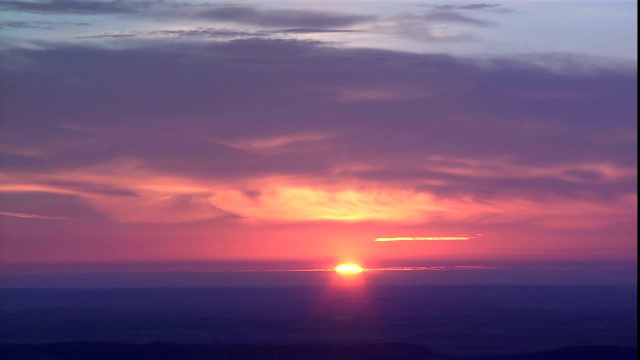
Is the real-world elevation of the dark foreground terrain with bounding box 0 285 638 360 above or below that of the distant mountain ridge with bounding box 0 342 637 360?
above

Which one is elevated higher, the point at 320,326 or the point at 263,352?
the point at 320,326

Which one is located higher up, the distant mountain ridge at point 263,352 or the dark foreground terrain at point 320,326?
the dark foreground terrain at point 320,326

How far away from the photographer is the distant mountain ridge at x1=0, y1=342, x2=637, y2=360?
47.4m

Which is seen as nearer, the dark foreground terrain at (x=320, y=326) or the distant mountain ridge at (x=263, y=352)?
the distant mountain ridge at (x=263, y=352)

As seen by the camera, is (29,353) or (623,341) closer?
(29,353)

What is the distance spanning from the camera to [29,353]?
46.7m

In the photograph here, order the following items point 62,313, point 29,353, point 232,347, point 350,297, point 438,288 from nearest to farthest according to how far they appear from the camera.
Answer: point 29,353
point 232,347
point 62,313
point 350,297
point 438,288

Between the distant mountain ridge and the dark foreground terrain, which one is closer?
the distant mountain ridge

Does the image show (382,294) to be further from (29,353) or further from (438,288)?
(29,353)

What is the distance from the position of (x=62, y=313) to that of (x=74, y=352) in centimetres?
4187

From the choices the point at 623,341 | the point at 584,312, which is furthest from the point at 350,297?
the point at 623,341

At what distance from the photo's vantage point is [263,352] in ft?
165

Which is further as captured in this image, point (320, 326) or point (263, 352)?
point (320, 326)

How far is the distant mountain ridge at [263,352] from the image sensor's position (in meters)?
47.4
